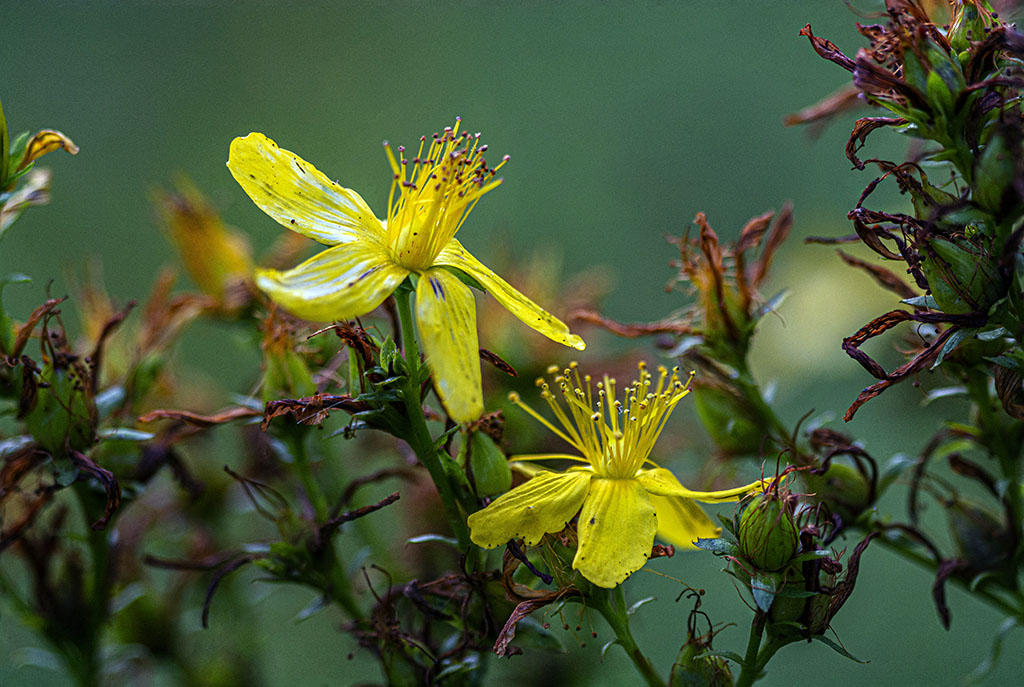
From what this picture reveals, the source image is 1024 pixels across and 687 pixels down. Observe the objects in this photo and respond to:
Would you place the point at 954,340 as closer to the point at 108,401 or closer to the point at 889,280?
the point at 889,280

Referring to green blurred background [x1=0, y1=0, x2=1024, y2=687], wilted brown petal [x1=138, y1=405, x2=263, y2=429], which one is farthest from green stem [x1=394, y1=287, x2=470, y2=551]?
green blurred background [x1=0, y1=0, x2=1024, y2=687]

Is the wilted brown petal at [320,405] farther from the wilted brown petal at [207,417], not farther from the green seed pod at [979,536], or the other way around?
the green seed pod at [979,536]

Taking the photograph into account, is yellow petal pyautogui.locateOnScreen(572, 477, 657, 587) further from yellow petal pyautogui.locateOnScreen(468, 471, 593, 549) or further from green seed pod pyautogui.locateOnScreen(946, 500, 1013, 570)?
green seed pod pyautogui.locateOnScreen(946, 500, 1013, 570)

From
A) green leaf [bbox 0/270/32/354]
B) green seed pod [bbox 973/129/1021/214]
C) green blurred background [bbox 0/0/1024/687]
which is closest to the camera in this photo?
green seed pod [bbox 973/129/1021/214]

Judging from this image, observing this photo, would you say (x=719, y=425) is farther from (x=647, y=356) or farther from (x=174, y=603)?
(x=174, y=603)

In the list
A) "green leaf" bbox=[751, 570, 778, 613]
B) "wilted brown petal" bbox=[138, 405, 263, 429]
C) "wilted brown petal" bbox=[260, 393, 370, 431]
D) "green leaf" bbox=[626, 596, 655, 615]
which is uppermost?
"wilted brown petal" bbox=[260, 393, 370, 431]

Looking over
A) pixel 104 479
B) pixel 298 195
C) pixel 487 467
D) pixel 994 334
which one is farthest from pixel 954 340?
pixel 104 479
